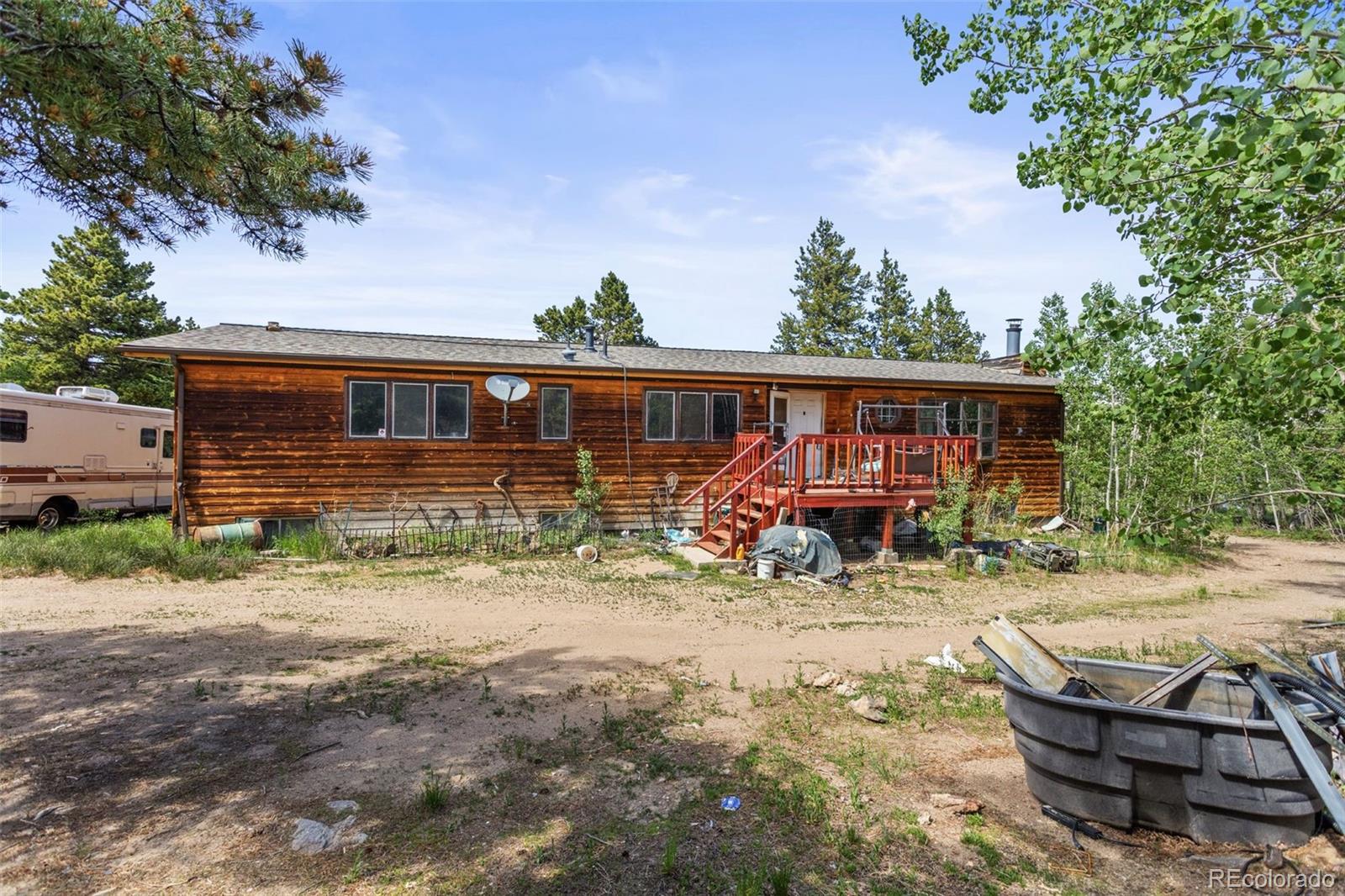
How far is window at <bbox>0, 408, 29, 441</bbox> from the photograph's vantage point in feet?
40.0

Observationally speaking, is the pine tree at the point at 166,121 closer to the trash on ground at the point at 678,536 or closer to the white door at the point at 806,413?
the trash on ground at the point at 678,536

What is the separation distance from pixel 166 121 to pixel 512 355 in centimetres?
1079

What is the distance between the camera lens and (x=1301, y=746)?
10.1ft

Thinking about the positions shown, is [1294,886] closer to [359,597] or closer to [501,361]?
[359,597]

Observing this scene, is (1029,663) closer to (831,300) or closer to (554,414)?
(554,414)

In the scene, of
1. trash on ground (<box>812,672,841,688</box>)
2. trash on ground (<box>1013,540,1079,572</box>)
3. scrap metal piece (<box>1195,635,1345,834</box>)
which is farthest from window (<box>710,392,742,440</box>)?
scrap metal piece (<box>1195,635,1345,834</box>)

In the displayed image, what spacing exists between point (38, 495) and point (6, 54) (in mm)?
14009

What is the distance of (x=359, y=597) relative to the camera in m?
8.72

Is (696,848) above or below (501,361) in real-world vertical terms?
below

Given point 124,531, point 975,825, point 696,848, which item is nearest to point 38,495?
point 124,531

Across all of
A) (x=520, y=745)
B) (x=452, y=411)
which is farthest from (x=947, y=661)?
(x=452, y=411)

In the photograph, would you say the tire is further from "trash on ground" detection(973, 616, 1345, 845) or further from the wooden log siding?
"trash on ground" detection(973, 616, 1345, 845)

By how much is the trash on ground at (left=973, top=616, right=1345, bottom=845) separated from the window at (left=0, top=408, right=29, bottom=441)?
15856 millimetres

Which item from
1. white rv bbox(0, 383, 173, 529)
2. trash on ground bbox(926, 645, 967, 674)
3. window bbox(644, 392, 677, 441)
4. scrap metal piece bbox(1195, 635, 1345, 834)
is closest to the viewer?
scrap metal piece bbox(1195, 635, 1345, 834)
